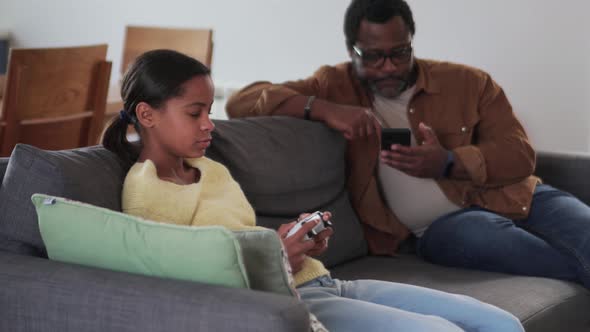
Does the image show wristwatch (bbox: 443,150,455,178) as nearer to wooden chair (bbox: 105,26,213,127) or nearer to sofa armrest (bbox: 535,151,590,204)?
sofa armrest (bbox: 535,151,590,204)

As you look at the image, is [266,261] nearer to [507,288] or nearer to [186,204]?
[186,204]

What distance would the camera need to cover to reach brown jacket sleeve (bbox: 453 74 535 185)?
2512 mm

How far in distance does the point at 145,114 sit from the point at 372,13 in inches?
38.8

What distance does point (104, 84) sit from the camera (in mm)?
3041

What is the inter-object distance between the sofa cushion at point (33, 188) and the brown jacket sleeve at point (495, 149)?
118cm

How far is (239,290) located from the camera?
1305mm

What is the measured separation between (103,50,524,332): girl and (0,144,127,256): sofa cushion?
0.09 meters

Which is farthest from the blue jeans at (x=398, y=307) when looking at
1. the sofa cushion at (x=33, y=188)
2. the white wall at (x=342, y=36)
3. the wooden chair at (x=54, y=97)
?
the white wall at (x=342, y=36)

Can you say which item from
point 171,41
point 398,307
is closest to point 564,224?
point 398,307

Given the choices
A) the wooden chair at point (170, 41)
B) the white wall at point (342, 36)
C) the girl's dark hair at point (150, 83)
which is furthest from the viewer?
the wooden chair at point (170, 41)

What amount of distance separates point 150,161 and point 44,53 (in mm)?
1241

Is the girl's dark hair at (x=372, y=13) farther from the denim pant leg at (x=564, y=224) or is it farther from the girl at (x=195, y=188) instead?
the girl at (x=195, y=188)

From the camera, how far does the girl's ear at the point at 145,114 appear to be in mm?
1787

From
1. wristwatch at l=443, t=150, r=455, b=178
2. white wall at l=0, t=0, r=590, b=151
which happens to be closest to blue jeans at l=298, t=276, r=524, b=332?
wristwatch at l=443, t=150, r=455, b=178
